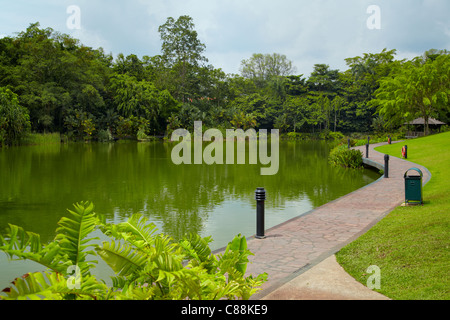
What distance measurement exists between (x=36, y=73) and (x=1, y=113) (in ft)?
59.0

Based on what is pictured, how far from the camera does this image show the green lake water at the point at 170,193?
34.4 feet

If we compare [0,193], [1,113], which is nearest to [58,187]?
[0,193]

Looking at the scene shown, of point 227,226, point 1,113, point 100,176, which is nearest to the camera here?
point 227,226

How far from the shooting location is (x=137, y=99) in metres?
58.3

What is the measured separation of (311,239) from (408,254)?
1.95 meters

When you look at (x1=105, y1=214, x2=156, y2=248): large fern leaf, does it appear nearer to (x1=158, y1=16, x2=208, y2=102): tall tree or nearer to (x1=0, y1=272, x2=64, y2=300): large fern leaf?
(x1=0, y1=272, x2=64, y2=300): large fern leaf

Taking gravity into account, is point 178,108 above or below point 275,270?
above

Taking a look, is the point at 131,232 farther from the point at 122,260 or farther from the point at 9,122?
the point at 9,122

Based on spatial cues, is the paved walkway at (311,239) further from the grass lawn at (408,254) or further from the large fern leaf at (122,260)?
the large fern leaf at (122,260)

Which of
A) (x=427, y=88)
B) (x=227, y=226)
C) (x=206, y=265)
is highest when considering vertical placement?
(x=427, y=88)

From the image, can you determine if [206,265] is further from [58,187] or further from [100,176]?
[100,176]

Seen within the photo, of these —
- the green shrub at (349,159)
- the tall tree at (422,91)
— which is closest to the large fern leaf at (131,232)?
the green shrub at (349,159)

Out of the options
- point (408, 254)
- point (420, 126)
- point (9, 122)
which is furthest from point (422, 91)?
point (408, 254)
